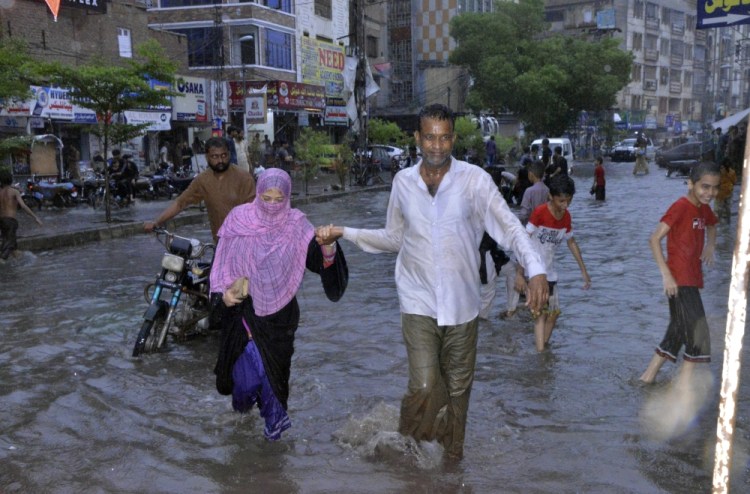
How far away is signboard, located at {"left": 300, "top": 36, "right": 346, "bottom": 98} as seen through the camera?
41.8 metres

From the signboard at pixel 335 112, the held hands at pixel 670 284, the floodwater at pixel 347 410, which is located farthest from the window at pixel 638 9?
the held hands at pixel 670 284

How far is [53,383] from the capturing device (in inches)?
233

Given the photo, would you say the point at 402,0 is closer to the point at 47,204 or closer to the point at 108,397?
the point at 47,204

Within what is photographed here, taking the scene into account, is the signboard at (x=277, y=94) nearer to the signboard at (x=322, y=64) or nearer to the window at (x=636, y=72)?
the signboard at (x=322, y=64)

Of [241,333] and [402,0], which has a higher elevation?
[402,0]

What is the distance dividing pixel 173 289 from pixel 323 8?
131 ft

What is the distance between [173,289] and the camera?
6.55m

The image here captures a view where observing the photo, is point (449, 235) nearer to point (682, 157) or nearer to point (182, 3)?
point (682, 157)

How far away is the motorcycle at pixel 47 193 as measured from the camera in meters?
19.5

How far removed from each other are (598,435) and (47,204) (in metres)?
17.9

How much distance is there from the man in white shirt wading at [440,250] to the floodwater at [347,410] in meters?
0.50

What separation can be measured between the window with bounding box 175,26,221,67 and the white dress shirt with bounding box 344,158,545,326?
112 ft

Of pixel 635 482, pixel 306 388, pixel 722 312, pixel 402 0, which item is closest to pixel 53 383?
pixel 306 388

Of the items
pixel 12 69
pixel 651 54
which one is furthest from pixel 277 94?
pixel 651 54
